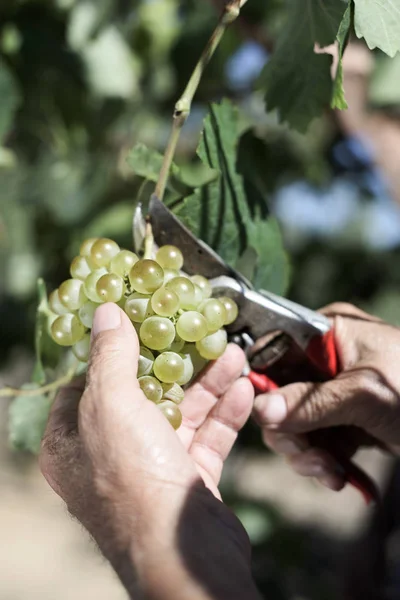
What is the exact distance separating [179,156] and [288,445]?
3.37 feet

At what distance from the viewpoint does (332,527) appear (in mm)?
3342

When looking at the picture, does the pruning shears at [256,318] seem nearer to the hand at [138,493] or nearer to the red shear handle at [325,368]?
the red shear handle at [325,368]

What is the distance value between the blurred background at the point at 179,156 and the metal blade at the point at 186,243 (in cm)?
24

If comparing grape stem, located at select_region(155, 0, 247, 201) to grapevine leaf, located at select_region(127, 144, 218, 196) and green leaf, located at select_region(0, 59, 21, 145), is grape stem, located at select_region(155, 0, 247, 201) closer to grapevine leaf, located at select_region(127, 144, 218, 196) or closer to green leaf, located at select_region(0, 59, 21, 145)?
grapevine leaf, located at select_region(127, 144, 218, 196)

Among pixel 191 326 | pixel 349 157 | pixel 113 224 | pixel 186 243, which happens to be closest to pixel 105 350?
pixel 191 326

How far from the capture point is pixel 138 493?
2.68 feet

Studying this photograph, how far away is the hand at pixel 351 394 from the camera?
109 cm

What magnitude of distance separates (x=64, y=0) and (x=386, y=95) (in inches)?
30.8

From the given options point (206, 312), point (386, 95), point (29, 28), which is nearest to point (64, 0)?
point (29, 28)

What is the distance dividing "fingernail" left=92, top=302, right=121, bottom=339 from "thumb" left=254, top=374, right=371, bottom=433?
0.33m

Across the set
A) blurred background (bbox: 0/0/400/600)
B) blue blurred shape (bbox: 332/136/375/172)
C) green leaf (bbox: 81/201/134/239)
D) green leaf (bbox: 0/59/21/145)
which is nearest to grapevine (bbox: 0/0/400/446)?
blurred background (bbox: 0/0/400/600)

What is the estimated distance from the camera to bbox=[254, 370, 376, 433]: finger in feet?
3.56

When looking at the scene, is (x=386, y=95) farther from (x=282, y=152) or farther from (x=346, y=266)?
(x=346, y=266)

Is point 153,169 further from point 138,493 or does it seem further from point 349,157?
point 349,157
